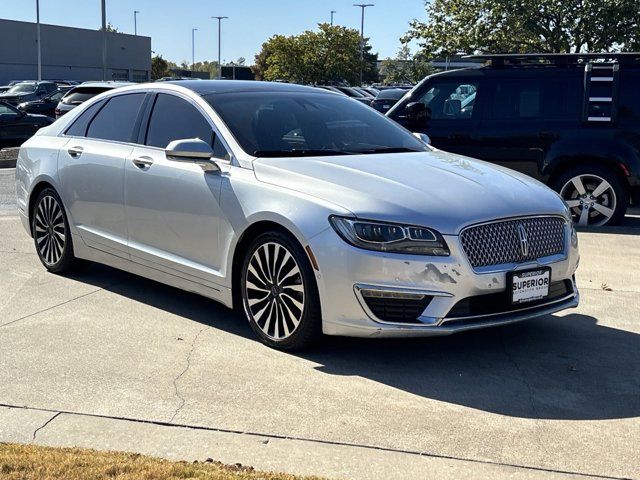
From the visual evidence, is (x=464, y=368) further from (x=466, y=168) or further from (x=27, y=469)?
(x=27, y=469)

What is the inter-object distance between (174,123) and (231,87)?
20.5 inches

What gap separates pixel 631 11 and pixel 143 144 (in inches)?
714

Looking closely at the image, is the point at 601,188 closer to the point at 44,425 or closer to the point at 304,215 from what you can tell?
the point at 304,215

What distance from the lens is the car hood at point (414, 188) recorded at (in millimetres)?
4750

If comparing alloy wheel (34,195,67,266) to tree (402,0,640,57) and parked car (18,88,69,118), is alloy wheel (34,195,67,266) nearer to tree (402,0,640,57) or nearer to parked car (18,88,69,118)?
tree (402,0,640,57)

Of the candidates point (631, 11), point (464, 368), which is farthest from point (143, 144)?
point (631, 11)

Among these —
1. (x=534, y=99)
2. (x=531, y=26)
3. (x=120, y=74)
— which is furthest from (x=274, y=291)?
(x=120, y=74)

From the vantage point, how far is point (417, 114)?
1041 centimetres

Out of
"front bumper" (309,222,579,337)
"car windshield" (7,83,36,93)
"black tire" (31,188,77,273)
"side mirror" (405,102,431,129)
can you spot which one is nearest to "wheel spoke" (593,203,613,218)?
"side mirror" (405,102,431,129)

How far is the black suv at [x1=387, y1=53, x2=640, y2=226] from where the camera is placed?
31.9 ft

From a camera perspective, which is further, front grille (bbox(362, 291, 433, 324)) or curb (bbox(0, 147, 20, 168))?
curb (bbox(0, 147, 20, 168))

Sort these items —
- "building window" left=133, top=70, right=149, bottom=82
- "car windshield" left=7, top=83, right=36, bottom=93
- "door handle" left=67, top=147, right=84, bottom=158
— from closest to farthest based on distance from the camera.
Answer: "door handle" left=67, top=147, right=84, bottom=158
"car windshield" left=7, top=83, right=36, bottom=93
"building window" left=133, top=70, right=149, bottom=82

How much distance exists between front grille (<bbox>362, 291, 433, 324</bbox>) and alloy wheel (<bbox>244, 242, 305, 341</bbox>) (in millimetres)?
443

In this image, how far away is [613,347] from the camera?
539 centimetres
